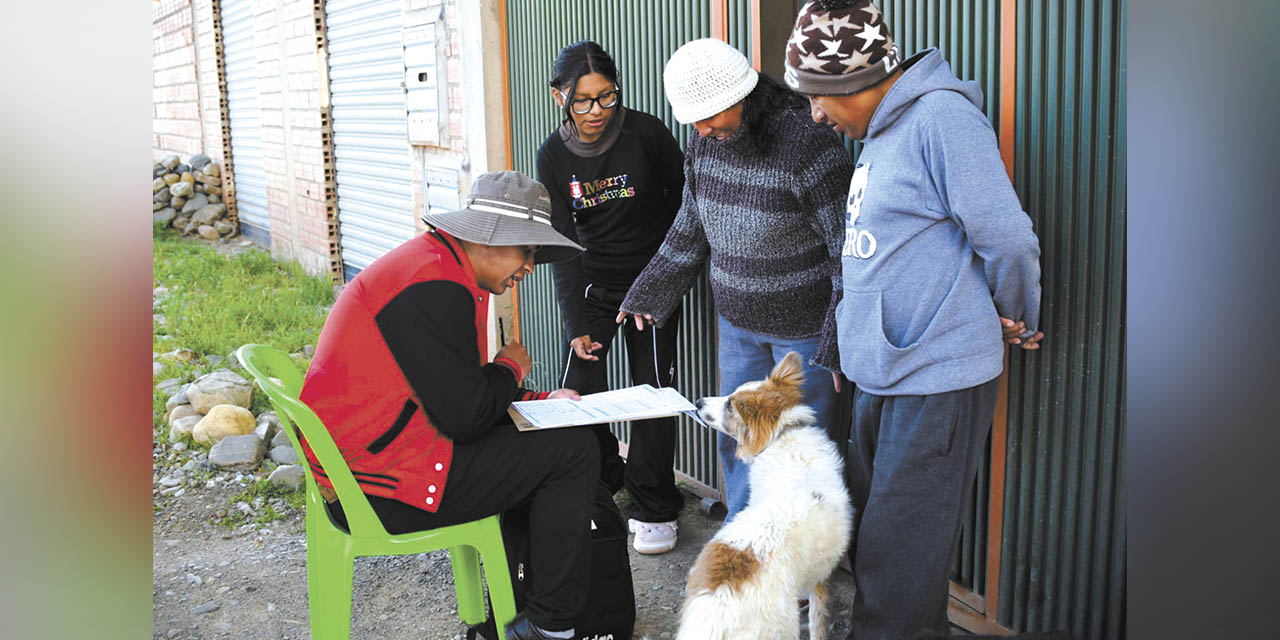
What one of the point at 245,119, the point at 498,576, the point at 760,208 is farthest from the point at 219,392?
the point at 245,119

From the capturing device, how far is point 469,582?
337cm

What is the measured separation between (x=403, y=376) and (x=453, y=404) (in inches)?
6.5

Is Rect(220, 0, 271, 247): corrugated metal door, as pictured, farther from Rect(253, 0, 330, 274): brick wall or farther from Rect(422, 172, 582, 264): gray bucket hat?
Rect(422, 172, 582, 264): gray bucket hat

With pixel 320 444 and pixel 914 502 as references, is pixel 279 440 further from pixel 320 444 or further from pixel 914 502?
pixel 914 502

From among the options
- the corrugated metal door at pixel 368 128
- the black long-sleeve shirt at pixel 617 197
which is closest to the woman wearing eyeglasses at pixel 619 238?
the black long-sleeve shirt at pixel 617 197

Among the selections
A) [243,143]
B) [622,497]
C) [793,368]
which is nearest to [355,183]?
[243,143]

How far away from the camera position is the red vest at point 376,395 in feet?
9.12

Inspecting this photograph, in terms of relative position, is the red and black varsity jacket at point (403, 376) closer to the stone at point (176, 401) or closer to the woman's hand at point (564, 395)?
the woman's hand at point (564, 395)

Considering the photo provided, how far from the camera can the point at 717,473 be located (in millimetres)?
4730

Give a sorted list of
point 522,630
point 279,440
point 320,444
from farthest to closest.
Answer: point 279,440 < point 522,630 < point 320,444

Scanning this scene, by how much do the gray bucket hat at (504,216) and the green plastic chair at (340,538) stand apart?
678mm
